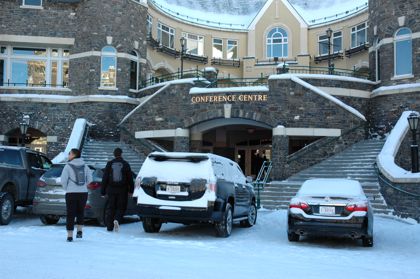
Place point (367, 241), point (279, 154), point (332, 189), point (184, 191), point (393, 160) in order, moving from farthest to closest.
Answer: point (279, 154)
point (393, 160)
point (332, 189)
point (184, 191)
point (367, 241)

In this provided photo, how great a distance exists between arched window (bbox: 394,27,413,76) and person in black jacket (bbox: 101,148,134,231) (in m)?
18.0

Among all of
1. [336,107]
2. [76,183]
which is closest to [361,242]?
[76,183]

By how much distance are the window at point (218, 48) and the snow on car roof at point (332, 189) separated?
90.4ft

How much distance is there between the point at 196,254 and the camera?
8.86 meters

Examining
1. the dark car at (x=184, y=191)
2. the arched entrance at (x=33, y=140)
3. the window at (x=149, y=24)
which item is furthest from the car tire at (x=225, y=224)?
the window at (x=149, y=24)

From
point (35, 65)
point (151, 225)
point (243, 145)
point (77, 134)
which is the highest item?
point (35, 65)

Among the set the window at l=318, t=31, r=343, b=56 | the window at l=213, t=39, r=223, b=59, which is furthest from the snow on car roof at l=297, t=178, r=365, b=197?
the window at l=213, t=39, r=223, b=59

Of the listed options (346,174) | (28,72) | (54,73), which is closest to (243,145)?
(54,73)

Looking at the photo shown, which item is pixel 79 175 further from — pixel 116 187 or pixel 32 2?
pixel 32 2

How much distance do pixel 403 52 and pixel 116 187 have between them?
Result: 18.8 meters

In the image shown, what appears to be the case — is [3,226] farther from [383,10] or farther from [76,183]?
[383,10]

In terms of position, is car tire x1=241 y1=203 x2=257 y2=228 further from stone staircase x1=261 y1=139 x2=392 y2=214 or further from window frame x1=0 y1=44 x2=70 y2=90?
window frame x1=0 y1=44 x2=70 y2=90

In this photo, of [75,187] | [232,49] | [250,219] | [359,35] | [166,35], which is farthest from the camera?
[232,49]

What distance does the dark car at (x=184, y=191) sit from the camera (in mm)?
10883
